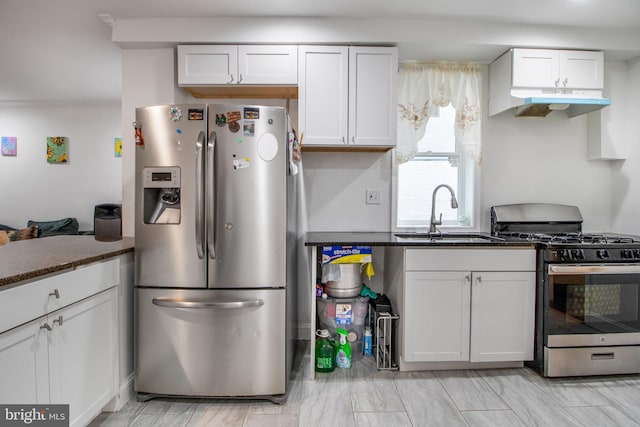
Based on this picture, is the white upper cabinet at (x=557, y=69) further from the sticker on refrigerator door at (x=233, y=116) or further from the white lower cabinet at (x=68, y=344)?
the white lower cabinet at (x=68, y=344)

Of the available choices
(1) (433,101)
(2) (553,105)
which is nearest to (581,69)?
(2) (553,105)

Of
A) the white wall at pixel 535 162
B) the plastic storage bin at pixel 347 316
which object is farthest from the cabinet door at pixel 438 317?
the white wall at pixel 535 162

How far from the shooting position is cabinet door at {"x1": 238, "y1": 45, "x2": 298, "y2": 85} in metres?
2.31

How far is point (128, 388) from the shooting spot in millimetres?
1860

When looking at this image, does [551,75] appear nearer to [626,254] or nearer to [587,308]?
[626,254]

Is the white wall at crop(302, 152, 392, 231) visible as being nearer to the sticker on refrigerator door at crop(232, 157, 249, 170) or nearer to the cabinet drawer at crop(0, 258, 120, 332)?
the sticker on refrigerator door at crop(232, 157, 249, 170)

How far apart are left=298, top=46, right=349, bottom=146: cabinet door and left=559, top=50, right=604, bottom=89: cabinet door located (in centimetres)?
168

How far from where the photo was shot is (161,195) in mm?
1878

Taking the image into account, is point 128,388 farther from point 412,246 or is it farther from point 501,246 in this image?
point 501,246

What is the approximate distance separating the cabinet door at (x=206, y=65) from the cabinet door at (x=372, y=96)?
2.89ft

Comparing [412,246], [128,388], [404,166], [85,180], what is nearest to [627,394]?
[412,246]

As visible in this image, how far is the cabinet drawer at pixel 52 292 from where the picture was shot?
1141mm

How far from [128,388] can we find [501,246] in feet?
8.17

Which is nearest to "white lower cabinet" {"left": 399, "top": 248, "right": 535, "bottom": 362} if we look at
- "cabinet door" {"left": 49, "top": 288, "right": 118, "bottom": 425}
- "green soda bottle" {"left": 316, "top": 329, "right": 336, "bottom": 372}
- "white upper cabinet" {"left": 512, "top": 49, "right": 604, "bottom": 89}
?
"green soda bottle" {"left": 316, "top": 329, "right": 336, "bottom": 372}
